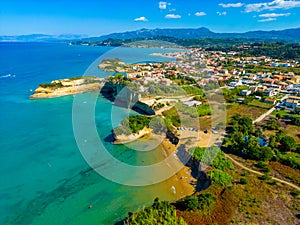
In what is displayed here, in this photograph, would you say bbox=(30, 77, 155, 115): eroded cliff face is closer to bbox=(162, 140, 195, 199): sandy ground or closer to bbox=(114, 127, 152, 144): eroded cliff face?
bbox=(114, 127, 152, 144): eroded cliff face

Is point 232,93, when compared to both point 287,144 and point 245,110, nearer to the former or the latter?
point 245,110

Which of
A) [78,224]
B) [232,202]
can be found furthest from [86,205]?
[232,202]

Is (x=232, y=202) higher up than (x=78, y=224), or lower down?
higher up

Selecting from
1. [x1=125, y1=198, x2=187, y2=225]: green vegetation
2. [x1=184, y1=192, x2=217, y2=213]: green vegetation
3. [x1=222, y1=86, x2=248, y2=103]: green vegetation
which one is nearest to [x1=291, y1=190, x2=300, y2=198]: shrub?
[x1=184, y1=192, x2=217, y2=213]: green vegetation

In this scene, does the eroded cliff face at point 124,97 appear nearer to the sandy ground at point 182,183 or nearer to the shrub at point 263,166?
the sandy ground at point 182,183

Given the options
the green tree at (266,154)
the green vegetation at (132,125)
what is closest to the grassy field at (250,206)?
the green tree at (266,154)

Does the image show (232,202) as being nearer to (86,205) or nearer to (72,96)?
(86,205)

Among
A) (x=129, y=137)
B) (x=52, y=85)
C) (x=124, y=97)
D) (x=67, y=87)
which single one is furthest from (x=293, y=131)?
(x=52, y=85)
